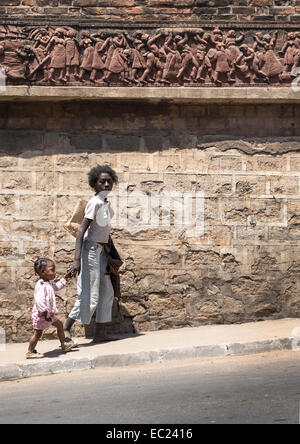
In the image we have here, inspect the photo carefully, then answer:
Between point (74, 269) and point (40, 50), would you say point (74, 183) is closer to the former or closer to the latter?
point (74, 269)

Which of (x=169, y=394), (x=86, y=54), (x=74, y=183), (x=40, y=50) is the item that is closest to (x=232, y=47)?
(x=86, y=54)

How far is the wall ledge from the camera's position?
945 centimetres

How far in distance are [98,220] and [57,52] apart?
2.21m

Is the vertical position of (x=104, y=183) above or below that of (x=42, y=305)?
above

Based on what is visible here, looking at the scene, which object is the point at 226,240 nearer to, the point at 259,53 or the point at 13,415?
the point at 259,53

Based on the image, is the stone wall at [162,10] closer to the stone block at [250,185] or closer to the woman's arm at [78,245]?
the stone block at [250,185]

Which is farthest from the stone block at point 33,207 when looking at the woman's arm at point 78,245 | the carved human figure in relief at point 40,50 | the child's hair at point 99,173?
the carved human figure in relief at point 40,50

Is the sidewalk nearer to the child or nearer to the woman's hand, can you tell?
the child

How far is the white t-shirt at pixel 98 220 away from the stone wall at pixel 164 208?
698 millimetres

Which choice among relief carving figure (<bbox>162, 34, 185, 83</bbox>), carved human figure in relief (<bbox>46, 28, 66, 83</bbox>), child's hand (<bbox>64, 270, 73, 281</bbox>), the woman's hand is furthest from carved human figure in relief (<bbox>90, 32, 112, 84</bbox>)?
child's hand (<bbox>64, 270, 73, 281</bbox>)

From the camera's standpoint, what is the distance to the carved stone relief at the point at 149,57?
9.57 meters

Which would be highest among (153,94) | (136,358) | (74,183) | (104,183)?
(153,94)

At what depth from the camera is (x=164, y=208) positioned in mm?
9648

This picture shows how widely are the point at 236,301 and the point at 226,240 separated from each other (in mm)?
741
